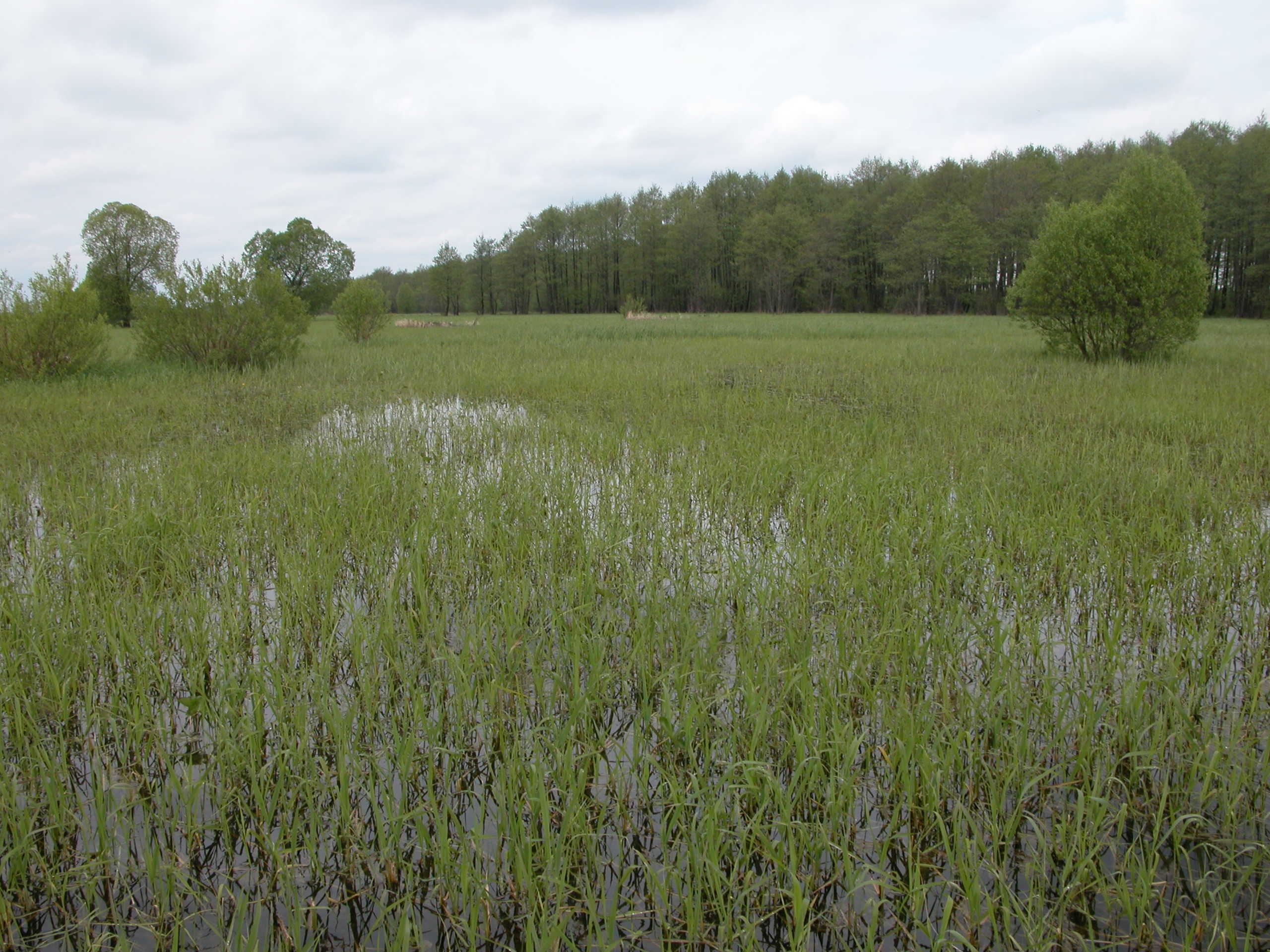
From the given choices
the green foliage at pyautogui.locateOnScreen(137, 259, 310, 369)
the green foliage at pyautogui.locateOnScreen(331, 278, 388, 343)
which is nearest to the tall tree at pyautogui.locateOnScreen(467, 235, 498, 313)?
the green foliage at pyautogui.locateOnScreen(331, 278, 388, 343)

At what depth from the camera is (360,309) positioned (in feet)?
80.3

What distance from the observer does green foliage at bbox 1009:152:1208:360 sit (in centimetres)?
1318

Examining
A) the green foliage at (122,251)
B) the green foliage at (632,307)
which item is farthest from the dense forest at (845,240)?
the green foliage at (122,251)

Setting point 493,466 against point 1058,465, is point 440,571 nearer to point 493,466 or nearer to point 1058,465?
point 493,466

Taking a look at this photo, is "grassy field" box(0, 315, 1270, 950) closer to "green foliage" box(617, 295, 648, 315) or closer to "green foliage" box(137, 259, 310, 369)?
"green foliage" box(137, 259, 310, 369)

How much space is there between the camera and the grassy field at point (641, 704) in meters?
1.98

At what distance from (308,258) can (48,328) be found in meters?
43.3

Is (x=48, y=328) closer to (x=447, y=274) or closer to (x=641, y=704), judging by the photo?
(x=641, y=704)

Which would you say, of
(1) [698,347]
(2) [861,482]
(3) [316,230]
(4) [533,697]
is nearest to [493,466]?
(2) [861,482]

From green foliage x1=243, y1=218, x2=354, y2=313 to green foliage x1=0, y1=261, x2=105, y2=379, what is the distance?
1564 inches

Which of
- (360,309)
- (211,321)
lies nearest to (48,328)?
(211,321)

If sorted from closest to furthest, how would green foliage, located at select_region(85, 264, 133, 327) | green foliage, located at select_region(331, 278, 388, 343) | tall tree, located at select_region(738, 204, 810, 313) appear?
green foliage, located at select_region(331, 278, 388, 343), green foliage, located at select_region(85, 264, 133, 327), tall tree, located at select_region(738, 204, 810, 313)

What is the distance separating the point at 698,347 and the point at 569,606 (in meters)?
16.8

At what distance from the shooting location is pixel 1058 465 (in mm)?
6293
